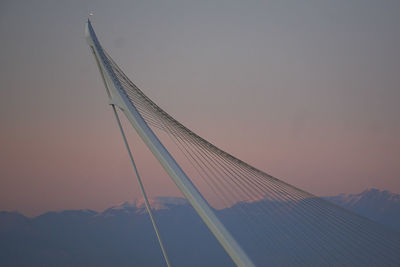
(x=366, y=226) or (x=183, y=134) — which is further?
(x=366, y=226)

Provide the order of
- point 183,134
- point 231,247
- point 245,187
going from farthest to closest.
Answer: point 245,187, point 183,134, point 231,247

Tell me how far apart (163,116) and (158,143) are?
2414mm

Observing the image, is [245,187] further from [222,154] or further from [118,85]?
[118,85]

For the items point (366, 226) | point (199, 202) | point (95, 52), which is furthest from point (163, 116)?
point (366, 226)

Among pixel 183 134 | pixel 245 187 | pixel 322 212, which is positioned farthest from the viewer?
pixel 322 212

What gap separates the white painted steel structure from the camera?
10.4 metres

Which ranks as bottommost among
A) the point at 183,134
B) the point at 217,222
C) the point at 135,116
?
the point at 217,222

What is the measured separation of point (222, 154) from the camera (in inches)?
560

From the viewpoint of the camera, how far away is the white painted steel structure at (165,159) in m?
10.4

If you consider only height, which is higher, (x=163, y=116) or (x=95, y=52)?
(x=95, y=52)

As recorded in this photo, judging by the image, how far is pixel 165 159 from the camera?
11.3 meters

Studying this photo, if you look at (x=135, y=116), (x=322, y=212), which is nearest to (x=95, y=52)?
(x=135, y=116)

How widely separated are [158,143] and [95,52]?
3870mm

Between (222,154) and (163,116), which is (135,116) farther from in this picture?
(222,154)
